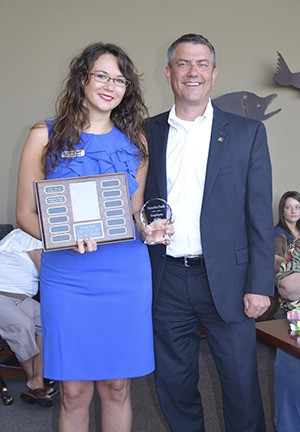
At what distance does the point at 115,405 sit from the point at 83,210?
75 centimetres

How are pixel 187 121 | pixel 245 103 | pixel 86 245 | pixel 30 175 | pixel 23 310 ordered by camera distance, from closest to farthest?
pixel 86 245
pixel 30 175
pixel 187 121
pixel 23 310
pixel 245 103

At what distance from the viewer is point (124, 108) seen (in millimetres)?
2307

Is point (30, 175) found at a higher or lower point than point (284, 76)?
lower

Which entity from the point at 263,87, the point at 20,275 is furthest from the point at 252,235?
the point at 263,87

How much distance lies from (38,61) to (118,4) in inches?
37.1

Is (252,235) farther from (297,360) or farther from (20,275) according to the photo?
(20,275)

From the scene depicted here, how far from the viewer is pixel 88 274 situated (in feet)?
6.95

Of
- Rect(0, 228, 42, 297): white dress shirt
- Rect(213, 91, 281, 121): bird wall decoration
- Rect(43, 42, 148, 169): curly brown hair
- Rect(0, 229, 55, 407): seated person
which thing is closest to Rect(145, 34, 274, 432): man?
Rect(43, 42, 148, 169): curly brown hair

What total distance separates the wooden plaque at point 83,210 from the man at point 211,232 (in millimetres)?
336

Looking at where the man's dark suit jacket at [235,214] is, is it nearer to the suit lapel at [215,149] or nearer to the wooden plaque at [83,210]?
the suit lapel at [215,149]

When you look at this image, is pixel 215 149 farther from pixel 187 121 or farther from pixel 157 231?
pixel 157 231

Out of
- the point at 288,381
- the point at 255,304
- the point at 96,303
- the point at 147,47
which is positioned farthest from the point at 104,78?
the point at 147,47

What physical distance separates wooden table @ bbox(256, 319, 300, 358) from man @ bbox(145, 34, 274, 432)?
66mm

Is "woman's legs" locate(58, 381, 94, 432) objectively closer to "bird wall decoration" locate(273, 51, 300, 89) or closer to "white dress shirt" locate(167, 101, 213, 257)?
"white dress shirt" locate(167, 101, 213, 257)
